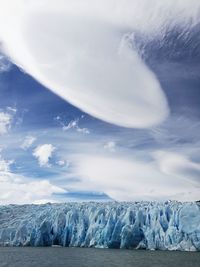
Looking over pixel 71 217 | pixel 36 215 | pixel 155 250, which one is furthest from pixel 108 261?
pixel 36 215

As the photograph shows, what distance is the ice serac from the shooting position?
49625mm

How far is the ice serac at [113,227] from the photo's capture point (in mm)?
49625

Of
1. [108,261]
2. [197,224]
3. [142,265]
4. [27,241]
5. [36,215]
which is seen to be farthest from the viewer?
[36,215]

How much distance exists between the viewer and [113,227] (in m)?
53.3

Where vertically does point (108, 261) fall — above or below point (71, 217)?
below

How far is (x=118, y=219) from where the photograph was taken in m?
Answer: 53.7

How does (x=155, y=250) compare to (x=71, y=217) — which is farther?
(x=71, y=217)

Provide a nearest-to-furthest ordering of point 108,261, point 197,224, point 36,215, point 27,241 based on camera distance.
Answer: point 108,261, point 197,224, point 27,241, point 36,215

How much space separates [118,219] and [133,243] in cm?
353

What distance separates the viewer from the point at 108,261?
38250mm

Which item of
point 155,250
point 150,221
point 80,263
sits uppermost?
point 150,221

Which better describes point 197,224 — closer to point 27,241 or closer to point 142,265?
point 142,265

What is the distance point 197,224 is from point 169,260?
11.2 m

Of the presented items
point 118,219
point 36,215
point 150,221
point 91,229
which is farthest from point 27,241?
point 150,221
